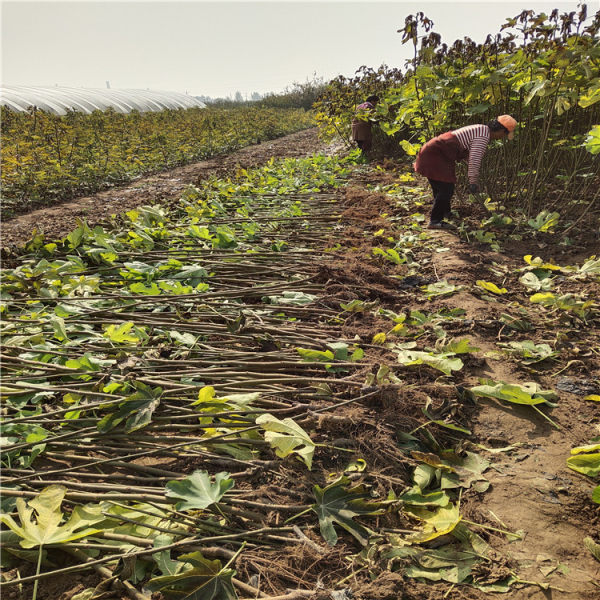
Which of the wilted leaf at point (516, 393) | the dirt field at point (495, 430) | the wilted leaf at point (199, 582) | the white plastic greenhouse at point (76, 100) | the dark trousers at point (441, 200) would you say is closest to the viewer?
the wilted leaf at point (199, 582)

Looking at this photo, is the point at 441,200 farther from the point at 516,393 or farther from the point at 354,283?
the point at 516,393

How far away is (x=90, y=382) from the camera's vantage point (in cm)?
166

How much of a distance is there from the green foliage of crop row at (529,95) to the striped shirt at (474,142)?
0.18m

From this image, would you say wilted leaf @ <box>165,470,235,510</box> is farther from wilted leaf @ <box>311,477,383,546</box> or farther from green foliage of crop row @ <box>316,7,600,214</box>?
green foliage of crop row @ <box>316,7,600,214</box>

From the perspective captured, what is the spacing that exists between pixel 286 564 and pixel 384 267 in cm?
246

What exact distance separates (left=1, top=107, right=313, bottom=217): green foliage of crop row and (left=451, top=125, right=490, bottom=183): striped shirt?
21.8 ft

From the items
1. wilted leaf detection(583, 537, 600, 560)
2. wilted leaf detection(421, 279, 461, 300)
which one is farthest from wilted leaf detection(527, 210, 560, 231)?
wilted leaf detection(583, 537, 600, 560)

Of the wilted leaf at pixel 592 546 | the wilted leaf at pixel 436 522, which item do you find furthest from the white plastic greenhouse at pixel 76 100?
the wilted leaf at pixel 592 546

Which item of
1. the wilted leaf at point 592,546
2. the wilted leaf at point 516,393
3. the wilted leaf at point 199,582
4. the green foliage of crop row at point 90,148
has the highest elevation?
the green foliage of crop row at point 90,148

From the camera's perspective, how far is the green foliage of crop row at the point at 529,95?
314 cm

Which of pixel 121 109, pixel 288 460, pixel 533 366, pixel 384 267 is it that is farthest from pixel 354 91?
pixel 121 109

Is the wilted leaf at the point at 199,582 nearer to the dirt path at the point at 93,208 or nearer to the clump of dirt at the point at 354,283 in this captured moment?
the clump of dirt at the point at 354,283

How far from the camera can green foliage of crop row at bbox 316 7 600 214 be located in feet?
10.3

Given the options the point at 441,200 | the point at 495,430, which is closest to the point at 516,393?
the point at 495,430
